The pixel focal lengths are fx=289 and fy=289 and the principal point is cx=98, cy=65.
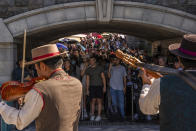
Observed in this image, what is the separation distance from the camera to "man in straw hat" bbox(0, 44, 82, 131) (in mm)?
2379

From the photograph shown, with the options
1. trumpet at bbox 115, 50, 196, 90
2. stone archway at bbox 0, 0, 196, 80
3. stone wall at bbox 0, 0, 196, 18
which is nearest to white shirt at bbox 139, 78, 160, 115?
trumpet at bbox 115, 50, 196, 90

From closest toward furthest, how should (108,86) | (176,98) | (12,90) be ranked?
(176,98) → (12,90) → (108,86)

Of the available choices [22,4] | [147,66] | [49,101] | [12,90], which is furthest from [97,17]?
[147,66]

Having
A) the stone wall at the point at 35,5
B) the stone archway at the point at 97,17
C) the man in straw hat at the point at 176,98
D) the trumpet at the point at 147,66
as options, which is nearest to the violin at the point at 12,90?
the trumpet at the point at 147,66

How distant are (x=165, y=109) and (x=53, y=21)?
242 inches

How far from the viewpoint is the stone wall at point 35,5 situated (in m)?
7.82

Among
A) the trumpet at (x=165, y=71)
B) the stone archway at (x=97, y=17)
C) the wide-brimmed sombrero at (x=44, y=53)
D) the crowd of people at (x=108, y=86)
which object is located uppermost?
the stone archway at (x=97, y=17)

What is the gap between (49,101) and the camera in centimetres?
245

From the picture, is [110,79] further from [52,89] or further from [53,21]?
[52,89]

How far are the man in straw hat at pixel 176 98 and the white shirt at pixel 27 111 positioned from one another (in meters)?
0.85

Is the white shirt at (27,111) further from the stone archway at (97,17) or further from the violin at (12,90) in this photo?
the stone archway at (97,17)

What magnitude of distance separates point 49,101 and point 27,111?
0.20m

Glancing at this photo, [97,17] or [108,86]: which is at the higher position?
[97,17]

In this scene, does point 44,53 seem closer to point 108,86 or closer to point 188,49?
point 188,49
